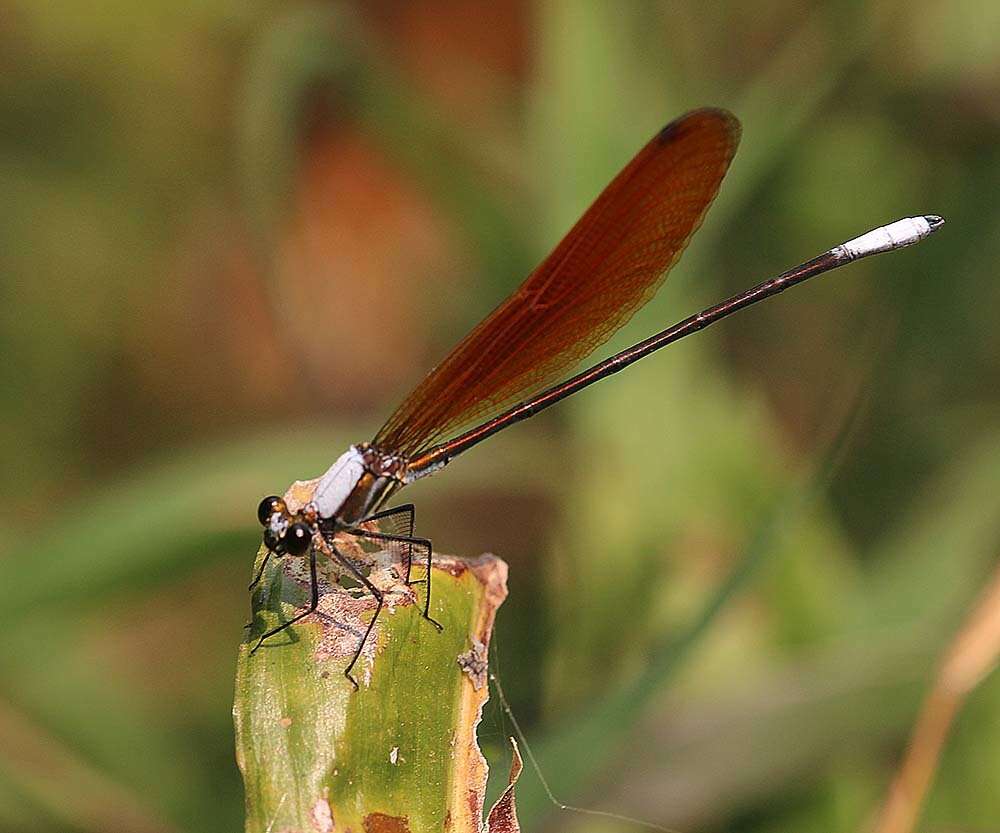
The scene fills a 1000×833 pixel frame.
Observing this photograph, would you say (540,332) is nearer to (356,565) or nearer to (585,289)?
(585,289)

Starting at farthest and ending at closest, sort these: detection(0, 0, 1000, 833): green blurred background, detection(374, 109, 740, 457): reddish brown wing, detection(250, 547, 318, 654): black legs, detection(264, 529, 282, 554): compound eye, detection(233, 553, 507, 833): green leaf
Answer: detection(0, 0, 1000, 833): green blurred background → detection(374, 109, 740, 457): reddish brown wing → detection(264, 529, 282, 554): compound eye → detection(250, 547, 318, 654): black legs → detection(233, 553, 507, 833): green leaf

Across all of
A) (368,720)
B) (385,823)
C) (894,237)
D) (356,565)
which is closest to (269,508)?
(356,565)

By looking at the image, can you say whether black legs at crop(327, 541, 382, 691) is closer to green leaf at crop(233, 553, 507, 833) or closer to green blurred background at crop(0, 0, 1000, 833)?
green leaf at crop(233, 553, 507, 833)

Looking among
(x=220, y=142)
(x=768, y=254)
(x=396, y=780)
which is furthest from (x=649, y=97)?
(x=396, y=780)

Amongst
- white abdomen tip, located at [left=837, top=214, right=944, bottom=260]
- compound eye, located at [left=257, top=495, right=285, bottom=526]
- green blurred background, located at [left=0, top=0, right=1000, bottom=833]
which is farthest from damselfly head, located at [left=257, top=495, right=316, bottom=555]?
white abdomen tip, located at [left=837, top=214, right=944, bottom=260]

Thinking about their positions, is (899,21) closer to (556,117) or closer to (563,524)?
(556,117)

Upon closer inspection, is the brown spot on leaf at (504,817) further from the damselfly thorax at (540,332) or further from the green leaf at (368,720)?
the damselfly thorax at (540,332)
